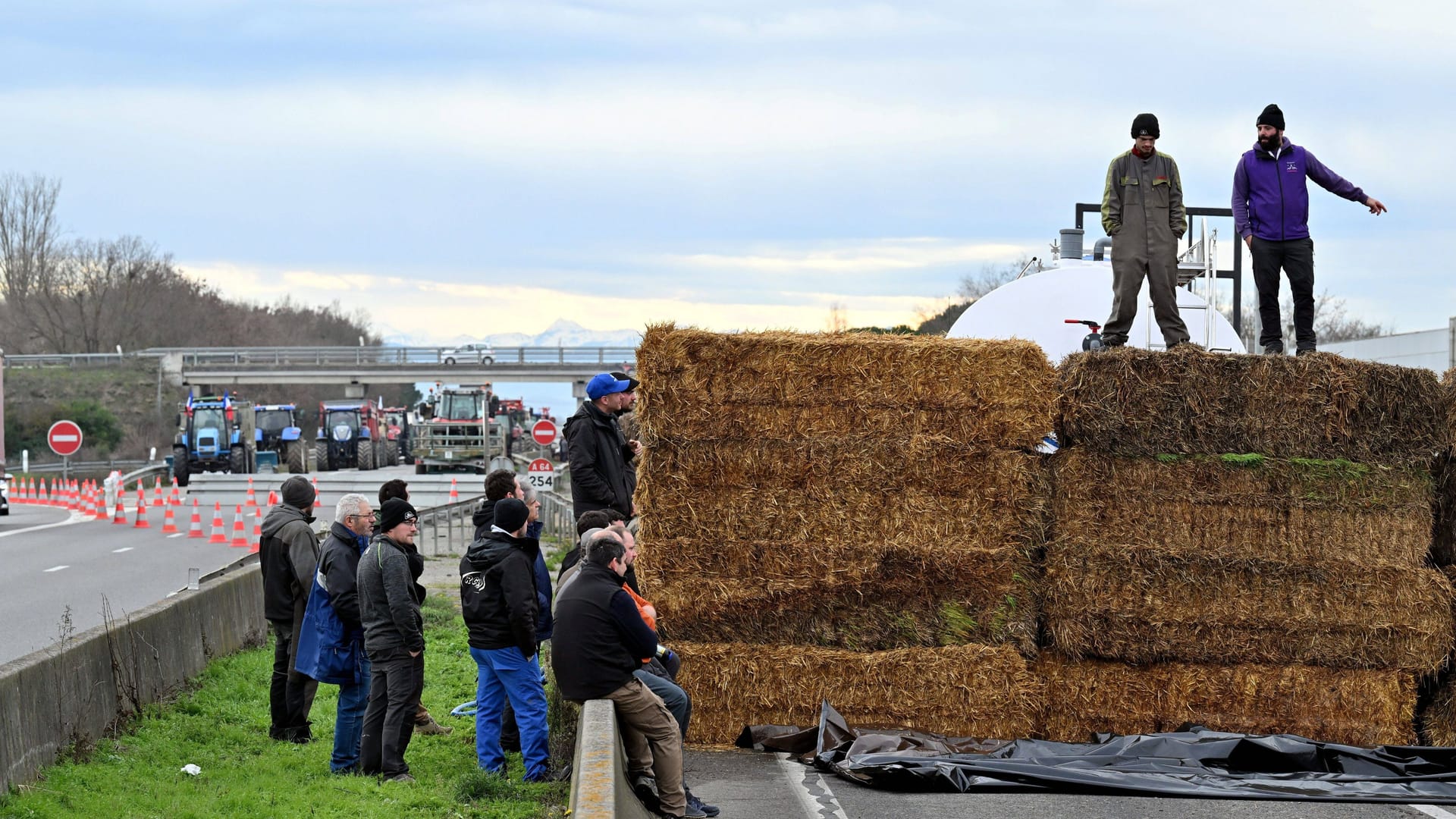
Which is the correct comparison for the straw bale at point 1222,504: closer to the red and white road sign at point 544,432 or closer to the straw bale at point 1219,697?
the straw bale at point 1219,697

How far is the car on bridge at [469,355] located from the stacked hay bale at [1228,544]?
76.4 m

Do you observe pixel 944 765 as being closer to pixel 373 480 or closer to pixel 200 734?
pixel 200 734

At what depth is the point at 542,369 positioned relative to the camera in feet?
278

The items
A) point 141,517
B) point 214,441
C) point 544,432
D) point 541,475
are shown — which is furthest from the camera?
point 214,441

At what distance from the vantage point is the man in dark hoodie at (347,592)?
9.25 meters

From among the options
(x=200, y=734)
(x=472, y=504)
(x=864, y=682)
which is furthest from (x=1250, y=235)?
(x=472, y=504)

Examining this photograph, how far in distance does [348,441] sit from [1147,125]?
5201 cm

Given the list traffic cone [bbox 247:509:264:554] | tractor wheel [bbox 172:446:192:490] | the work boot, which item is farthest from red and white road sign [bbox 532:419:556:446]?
the work boot

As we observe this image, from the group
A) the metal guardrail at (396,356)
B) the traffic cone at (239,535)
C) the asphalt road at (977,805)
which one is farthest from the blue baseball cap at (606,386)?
the metal guardrail at (396,356)

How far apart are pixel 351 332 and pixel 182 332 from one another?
146ft

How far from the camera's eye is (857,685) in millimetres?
9953

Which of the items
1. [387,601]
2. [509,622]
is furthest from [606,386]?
[387,601]

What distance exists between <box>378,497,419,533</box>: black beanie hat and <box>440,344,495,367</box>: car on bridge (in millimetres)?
76592

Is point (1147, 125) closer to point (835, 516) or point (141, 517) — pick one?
point (835, 516)
